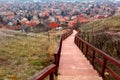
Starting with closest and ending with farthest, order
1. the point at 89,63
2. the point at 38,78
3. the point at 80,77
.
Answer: the point at 38,78
the point at 80,77
the point at 89,63

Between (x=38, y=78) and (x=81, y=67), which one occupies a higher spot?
(x=38, y=78)

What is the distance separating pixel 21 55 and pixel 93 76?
7547 millimetres

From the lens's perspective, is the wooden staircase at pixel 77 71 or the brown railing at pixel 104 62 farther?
the wooden staircase at pixel 77 71

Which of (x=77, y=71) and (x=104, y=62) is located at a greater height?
(x=104, y=62)

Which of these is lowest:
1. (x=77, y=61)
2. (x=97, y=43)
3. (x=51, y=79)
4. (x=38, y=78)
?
(x=97, y=43)

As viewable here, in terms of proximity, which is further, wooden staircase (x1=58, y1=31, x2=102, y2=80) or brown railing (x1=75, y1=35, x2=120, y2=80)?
wooden staircase (x1=58, y1=31, x2=102, y2=80)

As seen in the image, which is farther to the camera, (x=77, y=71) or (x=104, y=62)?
(x=77, y=71)

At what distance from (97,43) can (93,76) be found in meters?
16.9

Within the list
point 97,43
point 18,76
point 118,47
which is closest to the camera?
point 18,76

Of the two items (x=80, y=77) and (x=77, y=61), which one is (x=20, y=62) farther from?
(x=80, y=77)

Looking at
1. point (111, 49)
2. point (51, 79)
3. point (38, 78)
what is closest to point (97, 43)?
point (111, 49)

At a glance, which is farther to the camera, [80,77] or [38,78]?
[80,77]

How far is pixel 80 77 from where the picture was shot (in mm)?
11047

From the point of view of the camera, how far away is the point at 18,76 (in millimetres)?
11945
